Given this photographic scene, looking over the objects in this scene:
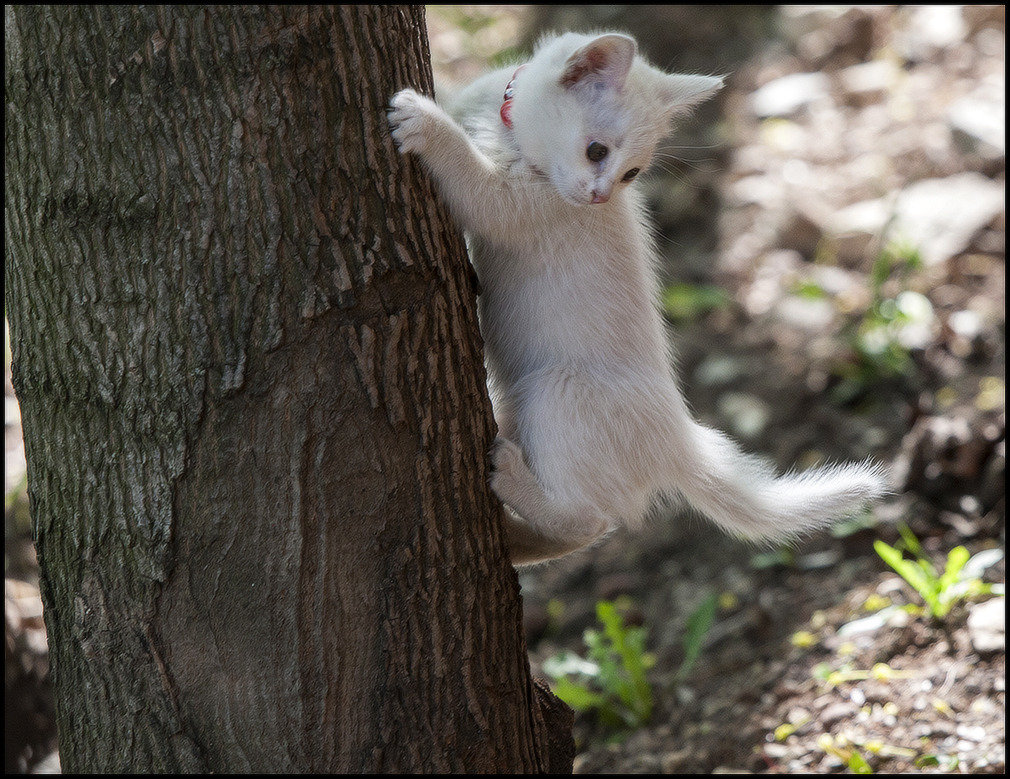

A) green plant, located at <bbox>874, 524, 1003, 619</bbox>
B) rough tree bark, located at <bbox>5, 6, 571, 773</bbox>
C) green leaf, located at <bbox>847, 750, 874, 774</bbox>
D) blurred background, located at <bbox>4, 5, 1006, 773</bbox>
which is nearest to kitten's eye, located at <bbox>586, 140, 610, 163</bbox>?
blurred background, located at <bbox>4, 5, 1006, 773</bbox>

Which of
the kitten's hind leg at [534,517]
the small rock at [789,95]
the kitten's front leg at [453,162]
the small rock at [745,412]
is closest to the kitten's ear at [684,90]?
the kitten's front leg at [453,162]

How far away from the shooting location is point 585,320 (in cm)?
270

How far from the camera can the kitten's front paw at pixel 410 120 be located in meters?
2.12

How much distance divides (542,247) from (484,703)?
4.05ft

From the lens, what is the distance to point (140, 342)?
6.55ft

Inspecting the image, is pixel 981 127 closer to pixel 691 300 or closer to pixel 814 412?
pixel 691 300

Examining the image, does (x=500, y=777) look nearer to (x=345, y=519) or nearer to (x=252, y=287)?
(x=345, y=519)

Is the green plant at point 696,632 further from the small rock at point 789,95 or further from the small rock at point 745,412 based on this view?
the small rock at point 789,95

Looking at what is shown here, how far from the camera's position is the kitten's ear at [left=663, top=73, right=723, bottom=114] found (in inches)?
111

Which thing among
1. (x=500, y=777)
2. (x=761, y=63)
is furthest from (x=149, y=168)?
(x=761, y=63)

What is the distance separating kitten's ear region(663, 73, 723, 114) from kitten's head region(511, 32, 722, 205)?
66 millimetres

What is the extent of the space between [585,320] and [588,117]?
22.1 inches

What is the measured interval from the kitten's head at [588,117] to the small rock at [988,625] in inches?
80.7

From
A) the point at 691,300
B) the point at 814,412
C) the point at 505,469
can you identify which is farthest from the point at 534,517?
the point at 691,300
